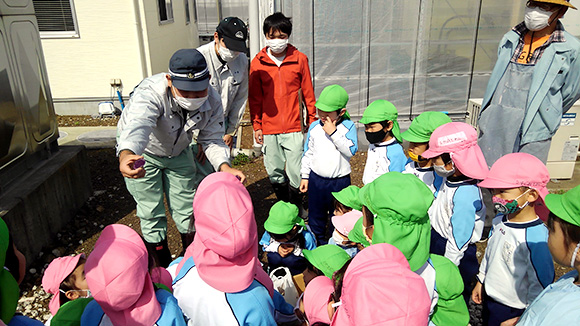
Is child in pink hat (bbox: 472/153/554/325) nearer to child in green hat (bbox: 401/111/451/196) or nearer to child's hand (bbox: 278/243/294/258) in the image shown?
child in green hat (bbox: 401/111/451/196)

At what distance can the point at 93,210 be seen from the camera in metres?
5.04

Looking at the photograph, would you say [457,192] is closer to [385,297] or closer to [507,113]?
[507,113]

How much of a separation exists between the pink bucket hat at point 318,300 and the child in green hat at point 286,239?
863 mm

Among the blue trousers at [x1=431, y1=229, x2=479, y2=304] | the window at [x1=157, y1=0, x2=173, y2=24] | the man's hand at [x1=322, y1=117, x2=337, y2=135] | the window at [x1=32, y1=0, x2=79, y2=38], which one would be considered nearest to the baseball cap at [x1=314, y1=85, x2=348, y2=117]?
the man's hand at [x1=322, y1=117, x2=337, y2=135]

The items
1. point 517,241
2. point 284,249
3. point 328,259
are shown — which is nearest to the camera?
point 517,241

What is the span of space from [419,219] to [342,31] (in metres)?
4.97

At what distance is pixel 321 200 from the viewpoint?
392cm

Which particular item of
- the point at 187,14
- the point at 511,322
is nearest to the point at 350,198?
the point at 511,322

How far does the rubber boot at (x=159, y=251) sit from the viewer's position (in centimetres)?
358

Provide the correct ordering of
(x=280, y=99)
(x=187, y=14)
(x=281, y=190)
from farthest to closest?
(x=187, y=14) → (x=281, y=190) → (x=280, y=99)

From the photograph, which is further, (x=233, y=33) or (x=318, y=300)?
(x=233, y=33)

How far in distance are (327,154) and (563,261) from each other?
2.26 metres

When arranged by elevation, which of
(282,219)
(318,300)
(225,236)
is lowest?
(282,219)

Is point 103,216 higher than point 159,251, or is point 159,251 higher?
point 159,251
